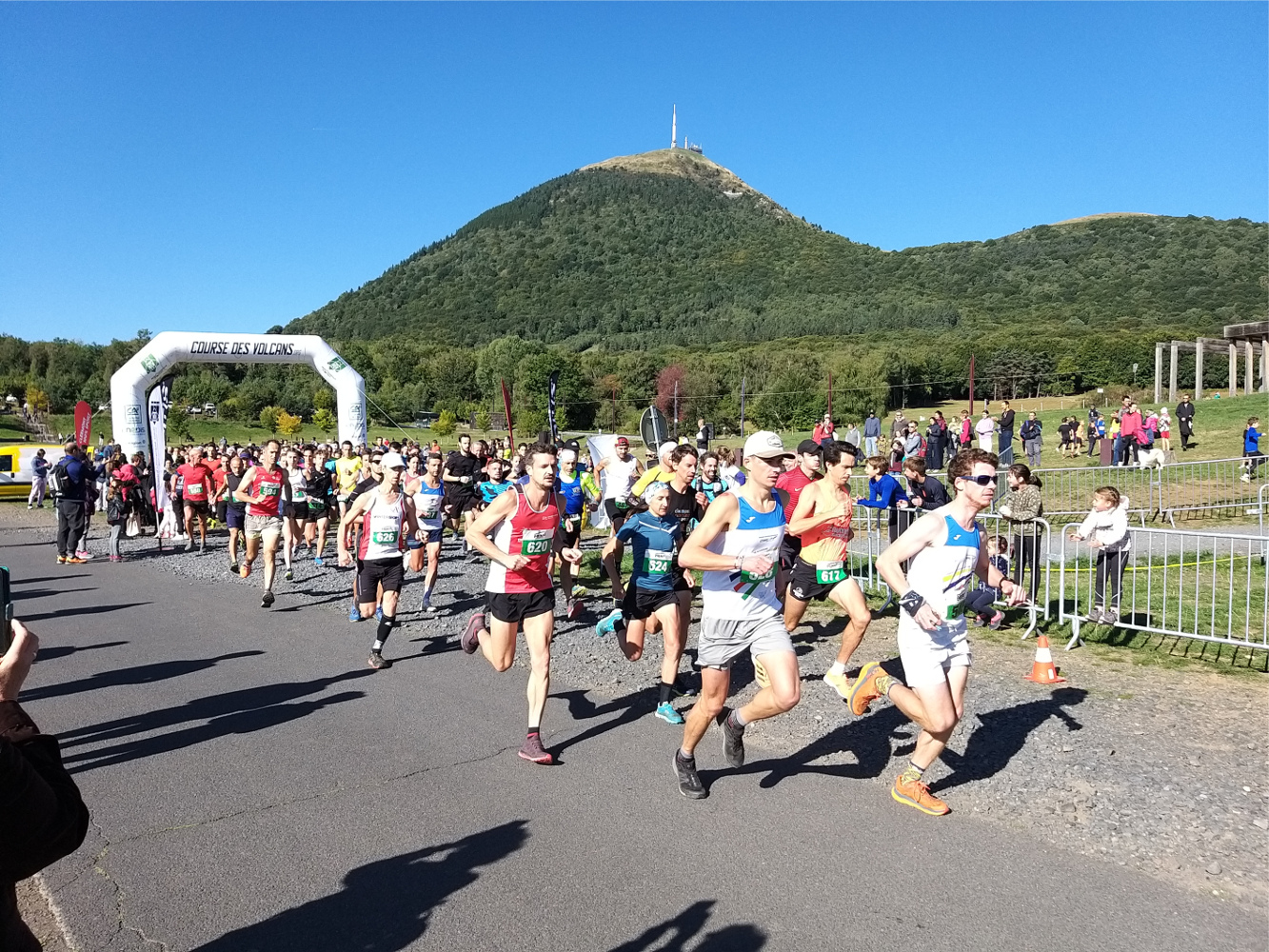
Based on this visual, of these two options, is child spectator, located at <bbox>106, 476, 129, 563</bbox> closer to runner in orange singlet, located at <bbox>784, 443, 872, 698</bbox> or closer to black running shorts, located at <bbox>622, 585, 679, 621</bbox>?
black running shorts, located at <bbox>622, 585, 679, 621</bbox>

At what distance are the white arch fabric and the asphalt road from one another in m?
17.7

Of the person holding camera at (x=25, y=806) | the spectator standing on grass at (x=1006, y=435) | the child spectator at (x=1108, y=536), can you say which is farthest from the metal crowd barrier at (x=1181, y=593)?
the spectator standing on grass at (x=1006, y=435)

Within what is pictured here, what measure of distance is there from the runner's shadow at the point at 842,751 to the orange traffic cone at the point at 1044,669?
150 cm

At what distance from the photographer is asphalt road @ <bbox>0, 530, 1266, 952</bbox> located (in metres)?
3.52

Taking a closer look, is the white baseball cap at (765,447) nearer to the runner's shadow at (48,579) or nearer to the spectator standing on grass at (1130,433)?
the runner's shadow at (48,579)

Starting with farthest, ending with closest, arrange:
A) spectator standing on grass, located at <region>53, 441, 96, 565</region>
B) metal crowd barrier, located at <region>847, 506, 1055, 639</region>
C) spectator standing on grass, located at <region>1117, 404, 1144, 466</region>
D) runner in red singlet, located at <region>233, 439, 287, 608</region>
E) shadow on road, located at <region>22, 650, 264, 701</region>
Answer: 1. spectator standing on grass, located at <region>1117, 404, 1144, 466</region>
2. spectator standing on grass, located at <region>53, 441, 96, 565</region>
3. runner in red singlet, located at <region>233, 439, 287, 608</region>
4. metal crowd barrier, located at <region>847, 506, 1055, 639</region>
5. shadow on road, located at <region>22, 650, 264, 701</region>

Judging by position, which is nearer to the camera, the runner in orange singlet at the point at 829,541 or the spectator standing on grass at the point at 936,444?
the runner in orange singlet at the point at 829,541

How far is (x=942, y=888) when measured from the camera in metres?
3.81

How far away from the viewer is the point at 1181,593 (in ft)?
29.5

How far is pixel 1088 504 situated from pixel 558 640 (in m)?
12.5

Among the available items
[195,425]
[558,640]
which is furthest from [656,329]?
[558,640]

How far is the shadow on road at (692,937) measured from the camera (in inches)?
134

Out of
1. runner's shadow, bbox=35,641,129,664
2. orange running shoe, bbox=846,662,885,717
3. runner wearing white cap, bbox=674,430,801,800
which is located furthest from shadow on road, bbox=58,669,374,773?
orange running shoe, bbox=846,662,885,717

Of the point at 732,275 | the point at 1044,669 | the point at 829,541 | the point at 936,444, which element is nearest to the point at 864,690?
the point at 829,541
